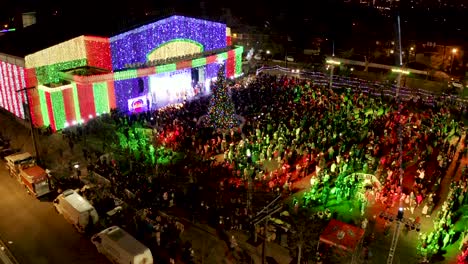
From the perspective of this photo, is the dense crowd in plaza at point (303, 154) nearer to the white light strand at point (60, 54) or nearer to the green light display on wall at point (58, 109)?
the green light display on wall at point (58, 109)

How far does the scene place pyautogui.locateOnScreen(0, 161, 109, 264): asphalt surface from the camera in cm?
1533

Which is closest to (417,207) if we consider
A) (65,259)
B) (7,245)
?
(65,259)

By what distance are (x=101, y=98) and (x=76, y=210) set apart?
1334 centimetres

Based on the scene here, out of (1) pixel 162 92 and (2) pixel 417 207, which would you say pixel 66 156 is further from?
(2) pixel 417 207

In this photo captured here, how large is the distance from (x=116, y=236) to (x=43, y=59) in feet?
55.0

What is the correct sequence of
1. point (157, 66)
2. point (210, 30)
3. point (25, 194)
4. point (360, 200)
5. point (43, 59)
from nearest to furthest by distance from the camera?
point (360, 200) < point (25, 194) < point (43, 59) < point (157, 66) < point (210, 30)

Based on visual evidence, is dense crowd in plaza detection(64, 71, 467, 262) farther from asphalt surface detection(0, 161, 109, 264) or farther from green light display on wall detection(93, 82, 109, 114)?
asphalt surface detection(0, 161, 109, 264)

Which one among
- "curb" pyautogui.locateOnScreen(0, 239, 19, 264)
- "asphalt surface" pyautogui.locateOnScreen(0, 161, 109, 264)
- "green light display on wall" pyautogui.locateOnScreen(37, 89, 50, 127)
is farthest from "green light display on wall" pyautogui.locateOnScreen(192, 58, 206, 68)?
"curb" pyautogui.locateOnScreen(0, 239, 19, 264)

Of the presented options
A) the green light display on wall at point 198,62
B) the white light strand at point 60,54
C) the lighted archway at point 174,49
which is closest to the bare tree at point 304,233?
the green light display on wall at point 198,62

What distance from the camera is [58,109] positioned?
26.1 meters

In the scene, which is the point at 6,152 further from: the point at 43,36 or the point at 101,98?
the point at 43,36

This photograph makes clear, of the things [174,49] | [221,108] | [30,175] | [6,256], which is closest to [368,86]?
[221,108]

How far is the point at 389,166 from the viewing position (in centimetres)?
1998

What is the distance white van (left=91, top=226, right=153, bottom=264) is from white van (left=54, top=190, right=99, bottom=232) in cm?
138
